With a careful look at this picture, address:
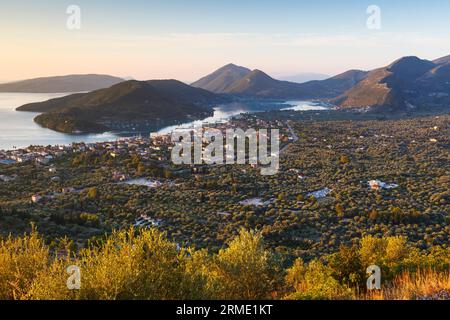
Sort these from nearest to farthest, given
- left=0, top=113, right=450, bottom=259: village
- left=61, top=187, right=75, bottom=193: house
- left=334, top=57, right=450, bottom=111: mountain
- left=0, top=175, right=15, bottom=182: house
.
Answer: left=0, top=113, right=450, bottom=259: village, left=61, top=187, right=75, bottom=193: house, left=0, top=175, right=15, bottom=182: house, left=334, top=57, right=450, bottom=111: mountain

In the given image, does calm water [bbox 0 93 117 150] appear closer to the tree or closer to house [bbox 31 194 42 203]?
house [bbox 31 194 42 203]

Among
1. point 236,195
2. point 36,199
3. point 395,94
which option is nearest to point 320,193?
point 236,195

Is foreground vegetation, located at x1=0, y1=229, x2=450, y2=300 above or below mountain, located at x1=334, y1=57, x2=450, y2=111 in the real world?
below

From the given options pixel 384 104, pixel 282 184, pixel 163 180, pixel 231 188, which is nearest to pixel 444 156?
pixel 282 184

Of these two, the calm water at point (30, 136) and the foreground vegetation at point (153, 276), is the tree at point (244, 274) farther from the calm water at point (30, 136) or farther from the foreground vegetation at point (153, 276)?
the calm water at point (30, 136)

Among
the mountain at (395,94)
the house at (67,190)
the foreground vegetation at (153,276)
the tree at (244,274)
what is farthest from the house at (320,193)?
the mountain at (395,94)

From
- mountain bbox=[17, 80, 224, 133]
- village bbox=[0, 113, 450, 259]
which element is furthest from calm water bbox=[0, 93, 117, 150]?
village bbox=[0, 113, 450, 259]

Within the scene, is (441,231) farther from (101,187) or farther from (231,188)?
(101,187)

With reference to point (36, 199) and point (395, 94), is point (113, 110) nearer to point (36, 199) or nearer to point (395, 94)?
point (36, 199)
